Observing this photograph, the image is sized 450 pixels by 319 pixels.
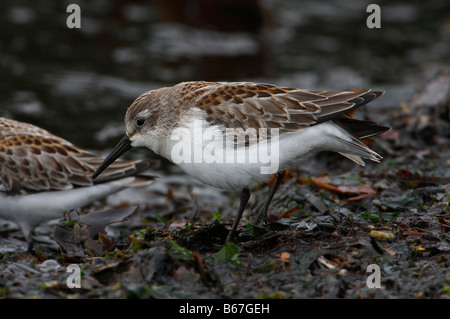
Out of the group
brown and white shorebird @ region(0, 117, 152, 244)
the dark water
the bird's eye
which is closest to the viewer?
the bird's eye

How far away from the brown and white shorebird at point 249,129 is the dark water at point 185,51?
5341 mm

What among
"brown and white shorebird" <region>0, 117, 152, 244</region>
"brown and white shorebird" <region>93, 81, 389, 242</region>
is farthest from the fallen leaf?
"brown and white shorebird" <region>0, 117, 152, 244</region>

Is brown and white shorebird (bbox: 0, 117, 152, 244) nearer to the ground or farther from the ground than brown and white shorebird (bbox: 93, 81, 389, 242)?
nearer to the ground

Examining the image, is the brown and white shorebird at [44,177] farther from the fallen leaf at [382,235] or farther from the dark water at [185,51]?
the fallen leaf at [382,235]

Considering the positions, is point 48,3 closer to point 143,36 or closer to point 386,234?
point 143,36

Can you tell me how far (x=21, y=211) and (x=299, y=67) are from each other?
9.38 m

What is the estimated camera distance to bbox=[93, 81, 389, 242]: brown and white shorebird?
202 inches

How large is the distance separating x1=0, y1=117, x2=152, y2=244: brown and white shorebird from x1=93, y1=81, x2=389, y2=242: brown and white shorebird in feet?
6.00

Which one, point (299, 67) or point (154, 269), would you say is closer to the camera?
point (154, 269)

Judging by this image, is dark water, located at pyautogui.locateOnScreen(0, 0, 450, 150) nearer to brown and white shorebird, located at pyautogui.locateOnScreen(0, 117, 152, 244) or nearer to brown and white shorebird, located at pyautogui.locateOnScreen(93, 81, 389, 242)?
brown and white shorebird, located at pyautogui.locateOnScreen(0, 117, 152, 244)

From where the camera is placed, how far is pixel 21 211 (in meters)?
6.95

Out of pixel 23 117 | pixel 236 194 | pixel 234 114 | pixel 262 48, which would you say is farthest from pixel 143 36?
pixel 234 114

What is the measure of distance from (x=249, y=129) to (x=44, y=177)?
3.12 meters
